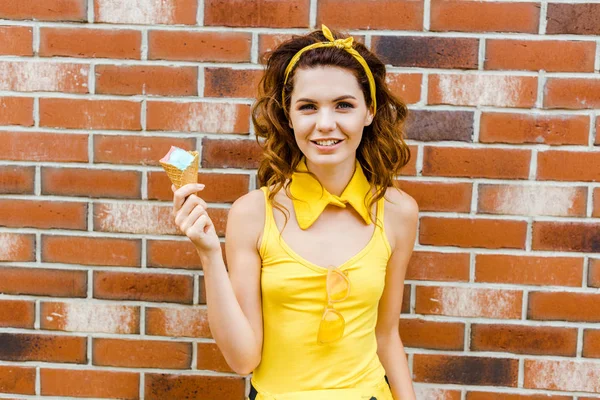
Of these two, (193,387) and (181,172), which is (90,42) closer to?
(181,172)

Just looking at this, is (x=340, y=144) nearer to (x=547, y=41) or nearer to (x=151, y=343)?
(x=547, y=41)

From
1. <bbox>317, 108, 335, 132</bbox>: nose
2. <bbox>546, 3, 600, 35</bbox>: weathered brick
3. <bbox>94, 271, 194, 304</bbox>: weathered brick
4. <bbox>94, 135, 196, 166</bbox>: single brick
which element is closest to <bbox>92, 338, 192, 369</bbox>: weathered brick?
<bbox>94, 271, 194, 304</bbox>: weathered brick

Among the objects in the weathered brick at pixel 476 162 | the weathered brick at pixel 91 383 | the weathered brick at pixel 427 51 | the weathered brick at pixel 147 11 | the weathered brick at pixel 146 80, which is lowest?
the weathered brick at pixel 91 383

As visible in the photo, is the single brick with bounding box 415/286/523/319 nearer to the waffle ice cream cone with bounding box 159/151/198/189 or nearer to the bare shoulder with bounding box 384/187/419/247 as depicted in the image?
the bare shoulder with bounding box 384/187/419/247

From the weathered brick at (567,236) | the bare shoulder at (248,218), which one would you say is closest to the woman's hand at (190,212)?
the bare shoulder at (248,218)

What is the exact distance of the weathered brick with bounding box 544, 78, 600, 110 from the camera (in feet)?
7.21

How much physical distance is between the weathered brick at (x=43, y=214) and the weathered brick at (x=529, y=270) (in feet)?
4.68

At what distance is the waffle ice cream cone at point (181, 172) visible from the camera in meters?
1.62

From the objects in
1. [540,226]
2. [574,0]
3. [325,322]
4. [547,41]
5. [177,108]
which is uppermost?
[574,0]

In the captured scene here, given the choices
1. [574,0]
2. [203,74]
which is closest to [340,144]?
[203,74]

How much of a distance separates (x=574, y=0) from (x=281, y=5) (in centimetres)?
98

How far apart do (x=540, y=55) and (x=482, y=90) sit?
0.73 feet

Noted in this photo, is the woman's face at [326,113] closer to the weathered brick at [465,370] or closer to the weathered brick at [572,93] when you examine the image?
the weathered brick at [572,93]

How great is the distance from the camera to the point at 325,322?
73.0 inches
